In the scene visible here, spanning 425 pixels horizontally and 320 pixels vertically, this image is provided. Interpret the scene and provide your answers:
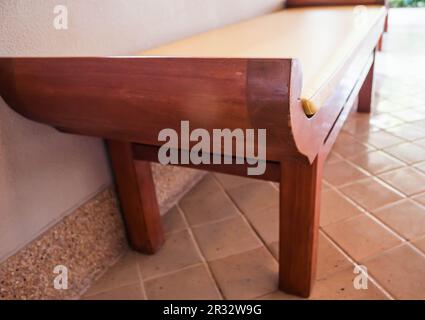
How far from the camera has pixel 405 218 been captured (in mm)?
1264

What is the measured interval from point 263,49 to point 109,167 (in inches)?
24.4

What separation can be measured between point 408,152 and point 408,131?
0.87ft

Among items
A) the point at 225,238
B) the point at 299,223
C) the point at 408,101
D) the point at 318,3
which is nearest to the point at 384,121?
the point at 408,101

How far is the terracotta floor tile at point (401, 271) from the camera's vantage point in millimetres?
980

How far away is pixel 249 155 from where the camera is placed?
0.70m

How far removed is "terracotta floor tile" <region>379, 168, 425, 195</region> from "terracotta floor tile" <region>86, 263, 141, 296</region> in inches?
42.7

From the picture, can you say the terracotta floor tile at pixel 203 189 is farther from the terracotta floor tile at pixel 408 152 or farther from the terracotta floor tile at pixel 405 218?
the terracotta floor tile at pixel 408 152

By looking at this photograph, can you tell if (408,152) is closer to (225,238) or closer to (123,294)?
(225,238)

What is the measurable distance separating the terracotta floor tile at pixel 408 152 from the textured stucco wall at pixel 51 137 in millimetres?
1248

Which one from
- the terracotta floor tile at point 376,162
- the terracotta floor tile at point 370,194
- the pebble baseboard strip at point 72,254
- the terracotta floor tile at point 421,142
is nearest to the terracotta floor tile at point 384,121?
the terracotta floor tile at point 421,142

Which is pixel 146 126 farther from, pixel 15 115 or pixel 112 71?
pixel 15 115

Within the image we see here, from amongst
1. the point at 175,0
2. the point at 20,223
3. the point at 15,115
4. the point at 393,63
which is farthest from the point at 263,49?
the point at 393,63

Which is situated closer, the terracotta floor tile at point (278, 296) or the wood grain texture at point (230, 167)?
the wood grain texture at point (230, 167)
